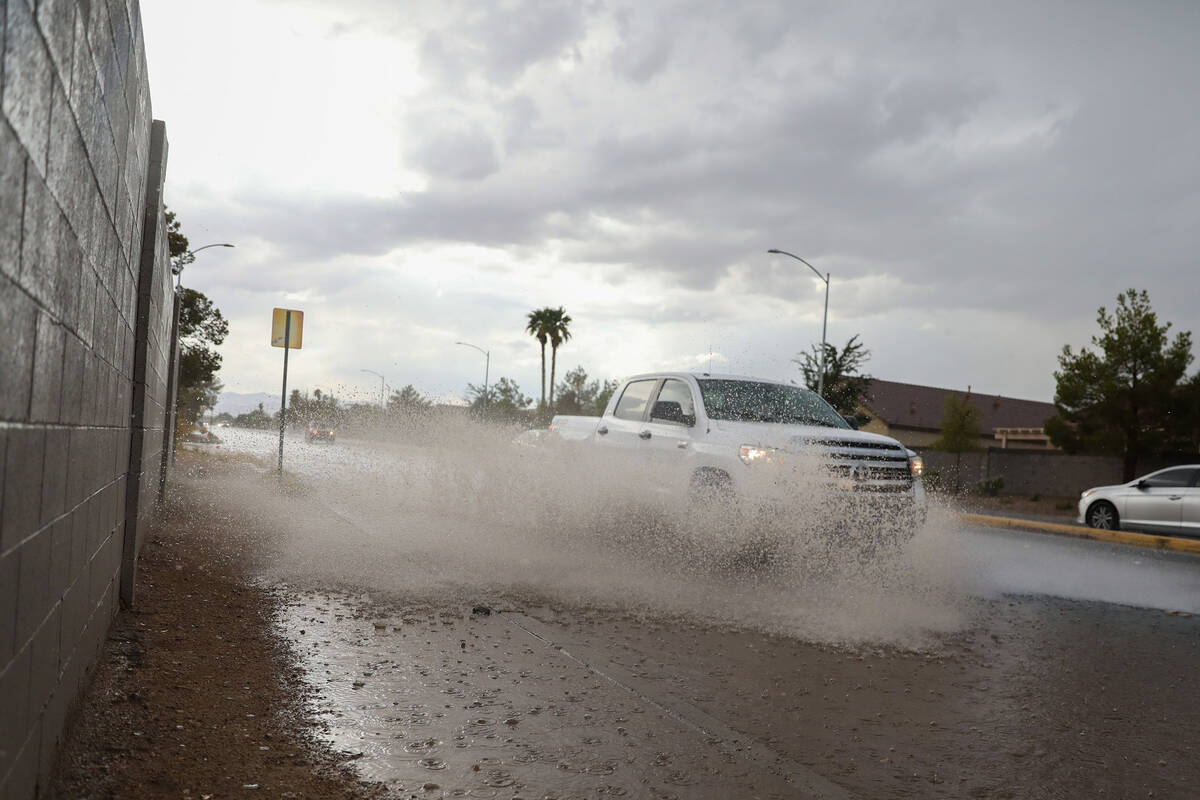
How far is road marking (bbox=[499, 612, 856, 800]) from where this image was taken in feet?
12.6

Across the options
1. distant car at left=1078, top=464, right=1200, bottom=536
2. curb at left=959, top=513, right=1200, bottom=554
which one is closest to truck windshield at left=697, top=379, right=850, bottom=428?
curb at left=959, top=513, right=1200, bottom=554

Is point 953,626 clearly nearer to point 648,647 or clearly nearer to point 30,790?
point 648,647

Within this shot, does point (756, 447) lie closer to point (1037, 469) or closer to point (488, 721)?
point (488, 721)

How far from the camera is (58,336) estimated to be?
2.61 metres

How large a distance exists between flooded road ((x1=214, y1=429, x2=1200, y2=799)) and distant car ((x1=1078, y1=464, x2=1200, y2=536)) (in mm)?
6633

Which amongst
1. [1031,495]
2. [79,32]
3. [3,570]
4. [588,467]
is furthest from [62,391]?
[1031,495]

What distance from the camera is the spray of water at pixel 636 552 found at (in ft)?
24.2

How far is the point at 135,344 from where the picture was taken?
5.56m

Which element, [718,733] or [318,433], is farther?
[318,433]

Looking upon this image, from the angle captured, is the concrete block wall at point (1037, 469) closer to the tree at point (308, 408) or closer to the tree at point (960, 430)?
the tree at point (960, 430)

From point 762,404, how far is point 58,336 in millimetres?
8379

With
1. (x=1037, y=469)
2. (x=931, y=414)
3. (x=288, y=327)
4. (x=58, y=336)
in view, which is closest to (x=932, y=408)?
(x=931, y=414)

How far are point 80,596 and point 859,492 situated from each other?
6.56 meters

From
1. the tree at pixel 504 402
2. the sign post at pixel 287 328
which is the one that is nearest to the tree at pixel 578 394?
the tree at pixel 504 402
